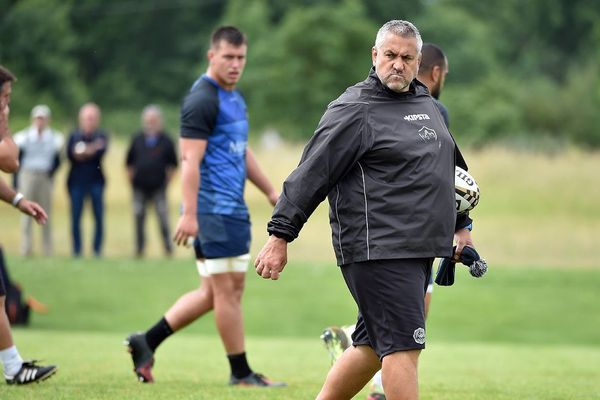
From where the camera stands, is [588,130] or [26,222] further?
[588,130]

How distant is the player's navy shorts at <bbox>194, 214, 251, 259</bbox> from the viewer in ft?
30.3

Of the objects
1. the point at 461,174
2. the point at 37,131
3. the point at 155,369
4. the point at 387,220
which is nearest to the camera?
the point at 387,220

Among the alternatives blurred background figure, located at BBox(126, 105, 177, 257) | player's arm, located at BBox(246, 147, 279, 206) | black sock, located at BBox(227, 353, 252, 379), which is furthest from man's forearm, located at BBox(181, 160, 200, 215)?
blurred background figure, located at BBox(126, 105, 177, 257)

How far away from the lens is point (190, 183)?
9148mm

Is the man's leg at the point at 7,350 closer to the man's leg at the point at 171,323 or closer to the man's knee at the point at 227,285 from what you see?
the man's leg at the point at 171,323

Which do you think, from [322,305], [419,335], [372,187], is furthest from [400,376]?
[322,305]

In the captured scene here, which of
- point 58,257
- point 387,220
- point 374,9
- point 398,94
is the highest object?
point 374,9

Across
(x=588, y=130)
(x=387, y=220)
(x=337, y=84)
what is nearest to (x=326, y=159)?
(x=387, y=220)

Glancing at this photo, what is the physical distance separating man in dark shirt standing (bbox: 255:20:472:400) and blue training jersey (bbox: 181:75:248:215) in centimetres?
270

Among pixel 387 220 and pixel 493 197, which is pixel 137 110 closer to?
pixel 493 197

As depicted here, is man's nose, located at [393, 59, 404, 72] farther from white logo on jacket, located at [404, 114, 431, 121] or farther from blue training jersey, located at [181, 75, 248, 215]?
blue training jersey, located at [181, 75, 248, 215]

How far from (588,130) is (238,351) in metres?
58.4

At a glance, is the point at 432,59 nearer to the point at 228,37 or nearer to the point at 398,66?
the point at 228,37

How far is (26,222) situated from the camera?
22.0m
